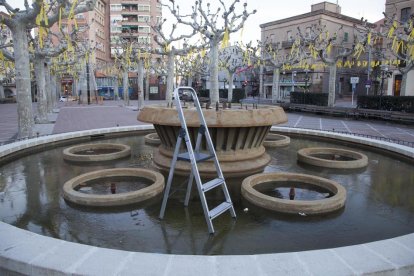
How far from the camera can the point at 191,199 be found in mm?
5703

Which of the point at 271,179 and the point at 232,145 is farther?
the point at 232,145

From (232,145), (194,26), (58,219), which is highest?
(194,26)

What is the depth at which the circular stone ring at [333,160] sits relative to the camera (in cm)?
780

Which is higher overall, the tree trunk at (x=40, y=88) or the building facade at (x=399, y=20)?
the building facade at (x=399, y=20)

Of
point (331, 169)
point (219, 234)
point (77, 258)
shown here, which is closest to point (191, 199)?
point (219, 234)

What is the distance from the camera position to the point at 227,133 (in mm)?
7078

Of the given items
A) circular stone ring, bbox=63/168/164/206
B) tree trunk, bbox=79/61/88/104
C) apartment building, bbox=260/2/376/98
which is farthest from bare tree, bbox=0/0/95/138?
apartment building, bbox=260/2/376/98

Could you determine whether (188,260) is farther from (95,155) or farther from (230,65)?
Answer: (230,65)

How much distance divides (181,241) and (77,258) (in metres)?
1.36

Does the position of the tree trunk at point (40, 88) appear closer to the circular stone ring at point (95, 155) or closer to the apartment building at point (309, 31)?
the circular stone ring at point (95, 155)

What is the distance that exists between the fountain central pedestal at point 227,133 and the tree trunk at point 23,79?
6317 millimetres

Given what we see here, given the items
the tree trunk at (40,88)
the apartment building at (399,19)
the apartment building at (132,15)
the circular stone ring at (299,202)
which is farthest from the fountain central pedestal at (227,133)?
the apartment building at (132,15)

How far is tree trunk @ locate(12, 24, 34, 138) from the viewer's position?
37.1 ft

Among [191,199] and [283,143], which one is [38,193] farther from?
[283,143]
